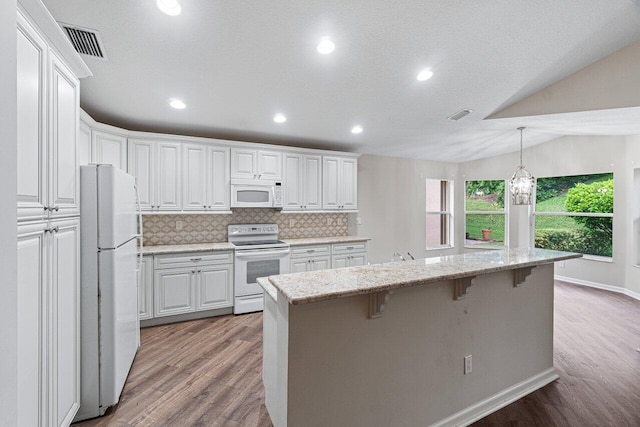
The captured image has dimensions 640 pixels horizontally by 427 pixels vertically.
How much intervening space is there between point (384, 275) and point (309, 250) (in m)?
2.70

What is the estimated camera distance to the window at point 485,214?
20.6 feet

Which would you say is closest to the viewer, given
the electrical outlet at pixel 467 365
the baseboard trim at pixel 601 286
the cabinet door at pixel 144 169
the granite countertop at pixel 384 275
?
the granite countertop at pixel 384 275

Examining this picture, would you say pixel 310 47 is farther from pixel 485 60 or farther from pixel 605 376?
→ pixel 605 376

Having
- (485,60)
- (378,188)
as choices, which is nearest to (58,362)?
(485,60)

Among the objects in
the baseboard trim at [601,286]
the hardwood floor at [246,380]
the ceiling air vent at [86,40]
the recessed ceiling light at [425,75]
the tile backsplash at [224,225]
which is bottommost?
the hardwood floor at [246,380]

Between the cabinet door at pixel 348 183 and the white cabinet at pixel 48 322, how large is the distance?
11.8 feet

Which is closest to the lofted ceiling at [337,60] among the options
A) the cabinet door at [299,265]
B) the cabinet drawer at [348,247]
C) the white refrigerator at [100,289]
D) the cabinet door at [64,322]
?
the white refrigerator at [100,289]

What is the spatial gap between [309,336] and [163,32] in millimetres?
2255

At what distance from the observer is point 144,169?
11.5ft

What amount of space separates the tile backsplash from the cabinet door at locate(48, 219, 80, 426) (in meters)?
2.06

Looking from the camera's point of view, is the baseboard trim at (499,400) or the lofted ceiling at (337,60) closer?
the baseboard trim at (499,400)

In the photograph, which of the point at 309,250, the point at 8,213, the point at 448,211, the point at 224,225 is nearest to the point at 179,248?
the point at 224,225

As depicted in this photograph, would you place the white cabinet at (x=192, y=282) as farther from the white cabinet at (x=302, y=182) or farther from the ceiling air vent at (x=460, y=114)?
the ceiling air vent at (x=460, y=114)

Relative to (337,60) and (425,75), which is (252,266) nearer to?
(337,60)
